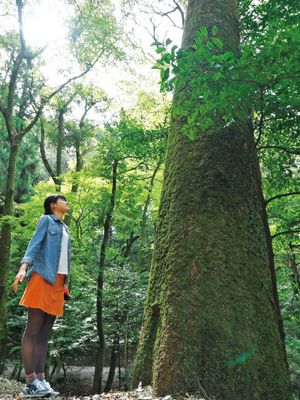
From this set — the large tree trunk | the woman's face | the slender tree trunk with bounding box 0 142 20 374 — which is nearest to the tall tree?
the slender tree trunk with bounding box 0 142 20 374

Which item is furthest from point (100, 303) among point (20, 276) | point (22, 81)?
point (22, 81)

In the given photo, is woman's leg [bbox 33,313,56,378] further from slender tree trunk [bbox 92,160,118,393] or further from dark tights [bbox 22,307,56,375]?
slender tree trunk [bbox 92,160,118,393]

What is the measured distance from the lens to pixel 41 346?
322cm

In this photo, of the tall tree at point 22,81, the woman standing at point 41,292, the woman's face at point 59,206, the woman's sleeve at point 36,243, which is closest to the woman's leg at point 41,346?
the woman standing at point 41,292

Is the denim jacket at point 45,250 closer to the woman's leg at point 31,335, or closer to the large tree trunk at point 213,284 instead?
the woman's leg at point 31,335

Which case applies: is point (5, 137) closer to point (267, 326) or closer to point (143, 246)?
point (143, 246)

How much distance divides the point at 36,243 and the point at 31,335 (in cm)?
80

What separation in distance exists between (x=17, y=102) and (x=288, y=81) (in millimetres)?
13659

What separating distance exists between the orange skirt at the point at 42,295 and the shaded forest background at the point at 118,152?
6.07 feet

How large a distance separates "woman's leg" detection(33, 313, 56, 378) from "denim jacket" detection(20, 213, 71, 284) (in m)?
0.40

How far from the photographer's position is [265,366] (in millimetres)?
2508

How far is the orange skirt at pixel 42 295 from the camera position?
3.11 m

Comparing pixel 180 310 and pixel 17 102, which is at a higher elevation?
pixel 17 102

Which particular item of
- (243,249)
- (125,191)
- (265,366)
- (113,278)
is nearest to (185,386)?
(265,366)
